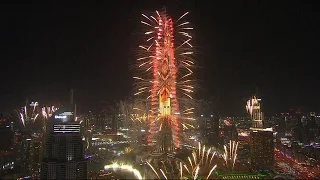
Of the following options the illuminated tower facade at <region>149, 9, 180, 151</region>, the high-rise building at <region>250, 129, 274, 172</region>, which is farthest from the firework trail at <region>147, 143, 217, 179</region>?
the high-rise building at <region>250, 129, 274, 172</region>

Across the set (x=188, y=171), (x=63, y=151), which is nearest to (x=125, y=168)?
(x=63, y=151)

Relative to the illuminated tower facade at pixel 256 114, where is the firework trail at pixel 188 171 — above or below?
below

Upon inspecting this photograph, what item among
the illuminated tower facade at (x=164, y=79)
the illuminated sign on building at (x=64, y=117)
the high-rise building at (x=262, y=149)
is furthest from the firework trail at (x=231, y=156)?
the illuminated sign on building at (x=64, y=117)

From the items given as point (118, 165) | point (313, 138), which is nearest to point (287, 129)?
point (313, 138)

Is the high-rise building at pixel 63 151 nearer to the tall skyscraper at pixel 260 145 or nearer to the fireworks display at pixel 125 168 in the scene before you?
the fireworks display at pixel 125 168

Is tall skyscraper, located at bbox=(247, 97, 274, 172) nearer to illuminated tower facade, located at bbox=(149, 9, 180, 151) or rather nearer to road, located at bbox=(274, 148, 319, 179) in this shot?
road, located at bbox=(274, 148, 319, 179)

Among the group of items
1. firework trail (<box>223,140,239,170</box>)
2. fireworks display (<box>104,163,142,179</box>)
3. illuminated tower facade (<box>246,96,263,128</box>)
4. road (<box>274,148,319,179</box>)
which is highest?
illuminated tower facade (<box>246,96,263,128</box>)

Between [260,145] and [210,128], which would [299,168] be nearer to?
[260,145]

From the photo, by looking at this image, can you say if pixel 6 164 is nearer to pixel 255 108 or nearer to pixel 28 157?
pixel 28 157
